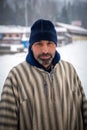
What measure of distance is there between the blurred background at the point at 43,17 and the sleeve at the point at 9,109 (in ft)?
1.02

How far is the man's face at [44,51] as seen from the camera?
5.10 feet

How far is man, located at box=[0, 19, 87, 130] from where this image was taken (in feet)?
5.11

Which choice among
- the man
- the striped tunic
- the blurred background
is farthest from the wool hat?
the blurred background

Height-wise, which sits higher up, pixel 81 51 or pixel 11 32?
pixel 11 32

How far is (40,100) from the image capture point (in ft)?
5.23

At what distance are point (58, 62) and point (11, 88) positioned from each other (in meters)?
0.37

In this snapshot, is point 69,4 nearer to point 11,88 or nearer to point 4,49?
point 4,49

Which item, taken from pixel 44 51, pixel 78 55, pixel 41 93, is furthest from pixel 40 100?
pixel 78 55

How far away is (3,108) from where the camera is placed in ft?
5.13

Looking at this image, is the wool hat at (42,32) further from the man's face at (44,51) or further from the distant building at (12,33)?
the distant building at (12,33)

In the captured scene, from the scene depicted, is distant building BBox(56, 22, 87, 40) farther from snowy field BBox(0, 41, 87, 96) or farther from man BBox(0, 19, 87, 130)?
man BBox(0, 19, 87, 130)

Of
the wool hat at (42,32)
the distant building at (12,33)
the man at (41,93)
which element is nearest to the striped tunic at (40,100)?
the man at (41,93)

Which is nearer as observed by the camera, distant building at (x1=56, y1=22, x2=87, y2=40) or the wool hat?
the wool hat

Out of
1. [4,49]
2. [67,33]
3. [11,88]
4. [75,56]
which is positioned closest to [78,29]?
[67,33]
